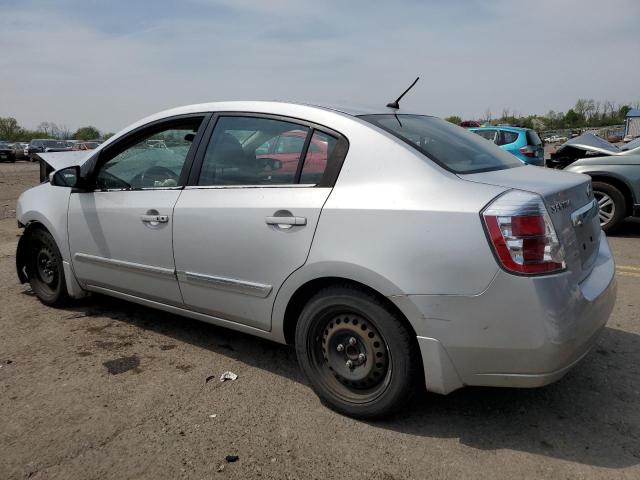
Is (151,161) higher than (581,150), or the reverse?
(581,150)

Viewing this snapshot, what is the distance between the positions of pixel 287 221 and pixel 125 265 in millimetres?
1504

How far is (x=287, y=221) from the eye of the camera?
2.82 metres

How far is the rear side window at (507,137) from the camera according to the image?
507 inches

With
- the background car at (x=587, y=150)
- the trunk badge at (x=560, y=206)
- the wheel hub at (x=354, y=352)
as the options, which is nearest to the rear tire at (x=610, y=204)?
the background car at (x=587, y=150)

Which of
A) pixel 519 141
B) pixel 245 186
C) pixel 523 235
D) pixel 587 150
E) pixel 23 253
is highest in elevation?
pixel 519 141

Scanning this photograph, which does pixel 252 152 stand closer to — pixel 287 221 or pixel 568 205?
pixel 287 221

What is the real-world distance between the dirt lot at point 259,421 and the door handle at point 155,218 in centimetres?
92

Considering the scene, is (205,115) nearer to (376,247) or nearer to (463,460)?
(376,247)

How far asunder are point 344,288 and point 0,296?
12.7ft

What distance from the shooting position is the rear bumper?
226cm

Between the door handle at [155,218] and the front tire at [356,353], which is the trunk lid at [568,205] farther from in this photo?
the door handle at [155,218]

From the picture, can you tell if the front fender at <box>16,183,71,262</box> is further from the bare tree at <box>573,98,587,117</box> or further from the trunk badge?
the bare tree at <box>573,98,587,117</box>

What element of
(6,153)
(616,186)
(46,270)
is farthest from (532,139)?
(6,153)

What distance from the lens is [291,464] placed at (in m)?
2.44
